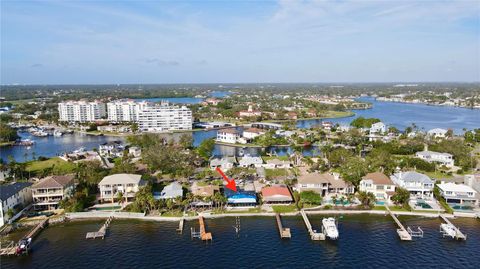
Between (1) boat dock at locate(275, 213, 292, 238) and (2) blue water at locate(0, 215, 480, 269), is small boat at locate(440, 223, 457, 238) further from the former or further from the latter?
(1) boat dock at locate(275, 213, 292, 238)

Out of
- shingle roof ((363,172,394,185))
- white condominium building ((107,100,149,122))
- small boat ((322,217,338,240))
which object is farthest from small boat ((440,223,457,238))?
white condominium building ((107,100,149,122))

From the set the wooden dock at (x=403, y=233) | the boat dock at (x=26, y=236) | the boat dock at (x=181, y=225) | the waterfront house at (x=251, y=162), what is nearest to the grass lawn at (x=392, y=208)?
the wooden dock at (x=403, y=233)

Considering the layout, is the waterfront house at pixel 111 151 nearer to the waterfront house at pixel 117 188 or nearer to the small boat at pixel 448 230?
the waterfront house at pixel 117 188

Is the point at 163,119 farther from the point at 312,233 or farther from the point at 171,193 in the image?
the point at 312,233

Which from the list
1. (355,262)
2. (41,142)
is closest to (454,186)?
(355,262)


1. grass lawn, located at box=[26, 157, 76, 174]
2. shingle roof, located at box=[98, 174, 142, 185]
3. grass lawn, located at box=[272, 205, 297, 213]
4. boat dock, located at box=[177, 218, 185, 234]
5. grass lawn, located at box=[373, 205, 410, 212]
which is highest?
shingle roof, located at box=[98, 174, 142, 185]

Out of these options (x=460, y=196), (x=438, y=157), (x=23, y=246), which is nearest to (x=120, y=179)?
(x=23, y=246)
